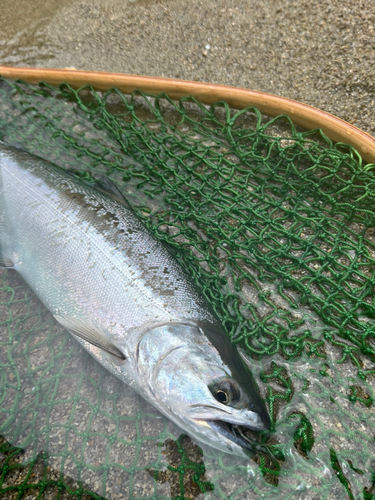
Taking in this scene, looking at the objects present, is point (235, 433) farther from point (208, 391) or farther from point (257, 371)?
point (257, 371)

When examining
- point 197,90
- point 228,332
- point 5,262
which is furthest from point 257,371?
point 197,90

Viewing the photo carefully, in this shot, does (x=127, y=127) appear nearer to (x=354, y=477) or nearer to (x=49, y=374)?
(x=49, y=374)

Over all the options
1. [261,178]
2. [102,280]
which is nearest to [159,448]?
[102,280]

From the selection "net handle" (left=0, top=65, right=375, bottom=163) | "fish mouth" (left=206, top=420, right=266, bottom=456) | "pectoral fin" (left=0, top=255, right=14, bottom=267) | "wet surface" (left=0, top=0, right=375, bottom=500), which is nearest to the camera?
"fish mouth" (left=206, top=420, right=266, bottom=456)

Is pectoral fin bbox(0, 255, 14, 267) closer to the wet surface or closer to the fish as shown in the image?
the fish

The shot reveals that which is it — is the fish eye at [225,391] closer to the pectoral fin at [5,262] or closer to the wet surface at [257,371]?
the wet surface at [257,371]

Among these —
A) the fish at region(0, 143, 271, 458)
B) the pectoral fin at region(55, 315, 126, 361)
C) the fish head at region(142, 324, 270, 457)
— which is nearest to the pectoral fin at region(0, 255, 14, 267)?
the fish at region(0, 143, 271, 458)

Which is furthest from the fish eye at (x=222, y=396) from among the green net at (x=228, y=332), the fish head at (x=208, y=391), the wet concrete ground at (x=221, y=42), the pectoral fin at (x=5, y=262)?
the wet concrete ground at (x=221, y=42)
